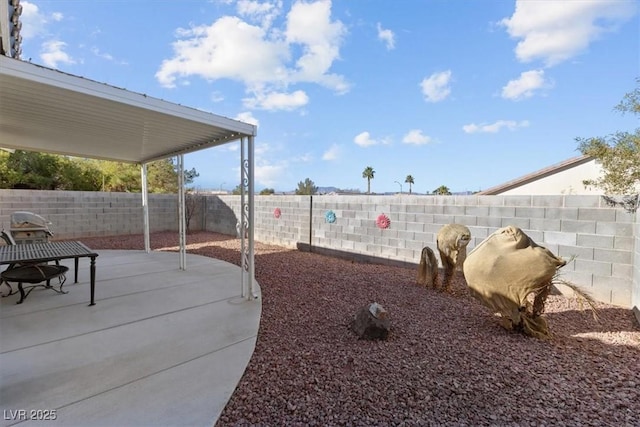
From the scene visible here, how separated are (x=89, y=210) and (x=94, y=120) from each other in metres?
7.39

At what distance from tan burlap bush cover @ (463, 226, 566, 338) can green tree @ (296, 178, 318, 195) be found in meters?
20.0

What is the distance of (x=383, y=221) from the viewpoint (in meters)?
6.71

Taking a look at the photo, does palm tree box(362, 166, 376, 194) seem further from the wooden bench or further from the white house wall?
the wooden bench

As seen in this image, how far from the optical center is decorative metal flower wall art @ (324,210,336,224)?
306 inches

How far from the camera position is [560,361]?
2.49 metres

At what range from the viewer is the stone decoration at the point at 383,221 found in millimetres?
6659

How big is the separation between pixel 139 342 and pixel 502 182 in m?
16.9

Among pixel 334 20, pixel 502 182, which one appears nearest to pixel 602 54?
pixel 334 20

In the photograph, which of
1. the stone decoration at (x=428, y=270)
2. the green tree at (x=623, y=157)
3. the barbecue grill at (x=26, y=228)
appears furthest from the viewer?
the green tree at (x=623, y=157)

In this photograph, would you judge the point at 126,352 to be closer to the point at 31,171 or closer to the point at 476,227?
the point at 476,227

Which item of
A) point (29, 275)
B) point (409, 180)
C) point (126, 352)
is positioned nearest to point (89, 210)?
point (29, 275)

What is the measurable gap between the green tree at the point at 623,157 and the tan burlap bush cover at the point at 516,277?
5615 millimetres

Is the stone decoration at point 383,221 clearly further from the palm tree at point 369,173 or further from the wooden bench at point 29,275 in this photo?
the palm tree at point 369,173

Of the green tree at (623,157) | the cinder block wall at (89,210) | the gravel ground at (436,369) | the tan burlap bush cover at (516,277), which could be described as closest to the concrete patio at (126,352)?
the gravel ground at (436,369)
